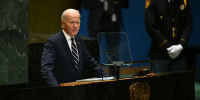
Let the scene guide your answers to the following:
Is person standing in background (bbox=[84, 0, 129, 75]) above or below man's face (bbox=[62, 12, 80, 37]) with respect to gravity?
above

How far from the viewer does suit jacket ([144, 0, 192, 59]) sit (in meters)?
4.64

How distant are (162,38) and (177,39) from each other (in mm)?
252

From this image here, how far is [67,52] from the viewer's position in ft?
12.4

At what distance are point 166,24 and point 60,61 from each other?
1526 mm

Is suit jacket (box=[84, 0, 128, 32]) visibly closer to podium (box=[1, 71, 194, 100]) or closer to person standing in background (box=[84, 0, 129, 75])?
person standing in background (box=[84, 0, 129, 75])

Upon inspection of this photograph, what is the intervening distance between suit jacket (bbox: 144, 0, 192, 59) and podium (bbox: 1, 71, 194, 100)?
73 centimetres

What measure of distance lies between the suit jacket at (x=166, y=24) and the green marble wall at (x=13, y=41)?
5.44ft

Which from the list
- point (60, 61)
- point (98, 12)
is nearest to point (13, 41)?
point (60, 61)

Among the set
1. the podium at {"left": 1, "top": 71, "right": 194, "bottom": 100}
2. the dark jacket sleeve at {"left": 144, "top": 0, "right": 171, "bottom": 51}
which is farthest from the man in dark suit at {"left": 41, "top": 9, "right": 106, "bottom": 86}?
the dark jacket sleeve at {"left": 144, "top": 0, "right": 171, "bottom": 51}

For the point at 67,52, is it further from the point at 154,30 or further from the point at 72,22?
the point at 154,30

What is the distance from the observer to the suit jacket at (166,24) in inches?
183

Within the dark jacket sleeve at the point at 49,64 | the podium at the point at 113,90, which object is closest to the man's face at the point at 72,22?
the dark jacket sleeve at the point at 49,64

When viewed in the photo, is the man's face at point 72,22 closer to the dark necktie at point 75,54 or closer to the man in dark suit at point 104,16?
the dark necktie at point 75,54

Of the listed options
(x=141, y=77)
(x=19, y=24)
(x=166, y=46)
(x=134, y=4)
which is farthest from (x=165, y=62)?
(x=134, y=4)
